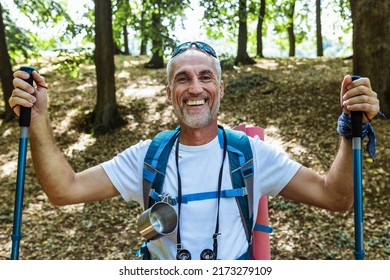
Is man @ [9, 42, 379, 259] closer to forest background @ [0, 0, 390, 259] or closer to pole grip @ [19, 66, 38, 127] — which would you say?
pole grip @ [19, 66, 38, 127]

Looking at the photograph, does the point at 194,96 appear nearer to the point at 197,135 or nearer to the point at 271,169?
the point at 197,135

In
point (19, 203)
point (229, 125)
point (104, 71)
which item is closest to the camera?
point (19, 203)

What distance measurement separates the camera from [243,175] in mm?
2445

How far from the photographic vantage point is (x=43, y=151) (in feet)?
8.26

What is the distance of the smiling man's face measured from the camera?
262cm

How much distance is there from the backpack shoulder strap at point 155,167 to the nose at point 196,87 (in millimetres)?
374

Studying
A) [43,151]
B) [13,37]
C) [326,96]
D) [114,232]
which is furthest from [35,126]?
Answer: [13,37]

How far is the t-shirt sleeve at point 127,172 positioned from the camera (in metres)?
2.63

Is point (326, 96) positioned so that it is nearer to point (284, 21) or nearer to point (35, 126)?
point (35, 126)

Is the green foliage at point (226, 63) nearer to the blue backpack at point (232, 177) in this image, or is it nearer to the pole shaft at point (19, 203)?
the blue backpack at point (232, 177)

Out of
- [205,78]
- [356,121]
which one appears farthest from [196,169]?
[356,121]

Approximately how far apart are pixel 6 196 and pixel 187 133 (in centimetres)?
677

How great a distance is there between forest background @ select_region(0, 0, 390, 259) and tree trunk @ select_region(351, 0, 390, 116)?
0.02m

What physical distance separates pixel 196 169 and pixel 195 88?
556mm
